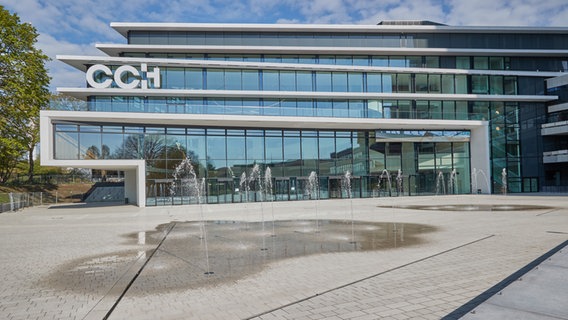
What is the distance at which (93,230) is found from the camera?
17984mm

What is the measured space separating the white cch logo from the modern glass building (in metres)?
0.12

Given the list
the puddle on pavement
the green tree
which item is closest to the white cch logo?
the green tree

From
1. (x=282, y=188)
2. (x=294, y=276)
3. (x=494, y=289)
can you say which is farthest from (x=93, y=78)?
(x=494, y=289)

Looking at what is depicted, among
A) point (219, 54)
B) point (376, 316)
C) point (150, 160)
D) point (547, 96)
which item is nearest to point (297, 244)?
point (376, 316)

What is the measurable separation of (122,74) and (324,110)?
720 inches

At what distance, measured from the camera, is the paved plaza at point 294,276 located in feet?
20.5

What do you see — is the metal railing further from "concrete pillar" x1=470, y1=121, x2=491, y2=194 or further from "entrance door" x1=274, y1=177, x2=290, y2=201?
"concrete pillar" x1=470, y1=121, x2=491, y2=194

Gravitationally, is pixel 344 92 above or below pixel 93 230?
above

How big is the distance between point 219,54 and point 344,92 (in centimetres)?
1393

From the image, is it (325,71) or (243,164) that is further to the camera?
(325,71)

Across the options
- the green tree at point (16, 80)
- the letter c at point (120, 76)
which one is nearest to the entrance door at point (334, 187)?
the letter c at point (120, 76)

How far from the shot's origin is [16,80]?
35625 mm

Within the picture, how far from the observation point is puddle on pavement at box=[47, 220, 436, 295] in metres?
8.64

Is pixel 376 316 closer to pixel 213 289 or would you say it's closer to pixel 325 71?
pixel 213 289
